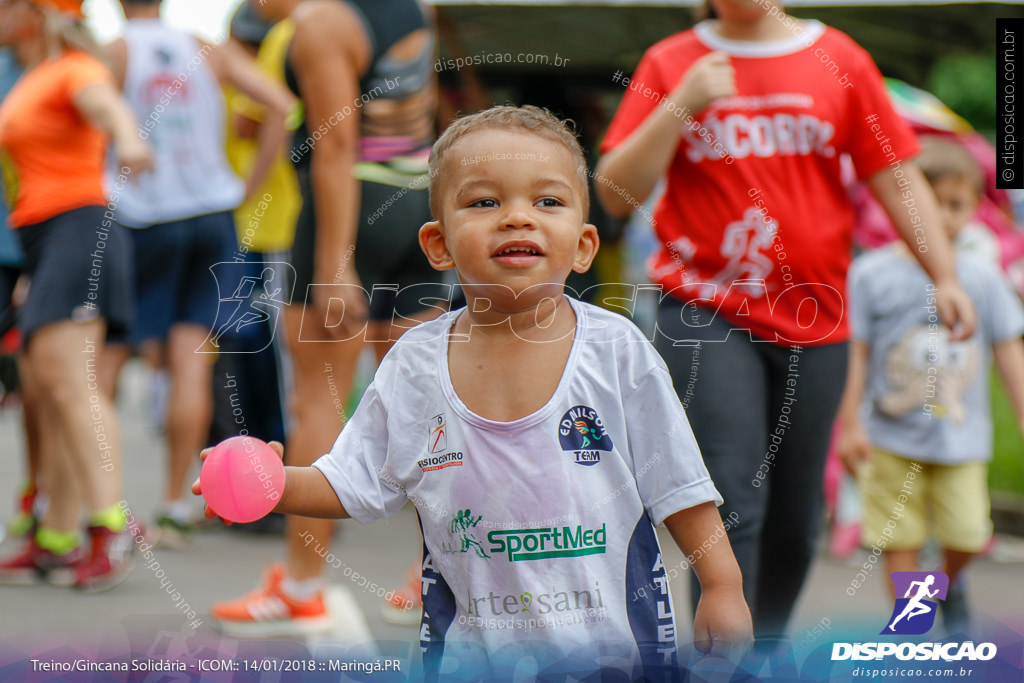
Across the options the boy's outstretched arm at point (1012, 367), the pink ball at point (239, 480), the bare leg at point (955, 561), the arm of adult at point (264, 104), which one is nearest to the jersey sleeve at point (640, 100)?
the pink ball at point (239, 480)

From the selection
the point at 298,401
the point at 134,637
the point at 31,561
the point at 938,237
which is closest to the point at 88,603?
the point at 31,561

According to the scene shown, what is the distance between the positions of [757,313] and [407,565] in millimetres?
1971

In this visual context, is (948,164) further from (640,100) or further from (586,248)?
(586,248)

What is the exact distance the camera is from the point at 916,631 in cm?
185

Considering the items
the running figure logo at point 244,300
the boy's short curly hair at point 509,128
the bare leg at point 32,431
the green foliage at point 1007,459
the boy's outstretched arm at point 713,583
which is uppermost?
the boy's short curly hair at point 509,128

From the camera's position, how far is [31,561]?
3463mm

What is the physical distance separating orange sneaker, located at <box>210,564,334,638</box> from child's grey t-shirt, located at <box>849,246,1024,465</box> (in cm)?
157

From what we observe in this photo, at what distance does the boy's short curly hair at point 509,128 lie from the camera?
1529mm

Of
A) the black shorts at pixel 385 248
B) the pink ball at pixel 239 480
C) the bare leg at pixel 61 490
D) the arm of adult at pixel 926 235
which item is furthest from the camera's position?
the bare leg at pixel 61 490

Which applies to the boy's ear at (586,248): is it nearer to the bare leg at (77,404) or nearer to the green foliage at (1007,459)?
the bare leg at (77,404)

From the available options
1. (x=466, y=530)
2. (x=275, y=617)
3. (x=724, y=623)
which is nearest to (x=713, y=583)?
(x=724, y=623)

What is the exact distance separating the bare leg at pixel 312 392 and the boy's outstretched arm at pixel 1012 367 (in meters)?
1.64

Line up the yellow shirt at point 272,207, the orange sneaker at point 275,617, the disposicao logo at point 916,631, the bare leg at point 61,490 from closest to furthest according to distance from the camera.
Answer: the disposicao logo at point 916,631 < the orange sneaker at point 275,617 < the bare leg at point 61,490 < the yellow shirt at point 272,207

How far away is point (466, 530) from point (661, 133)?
869mm
